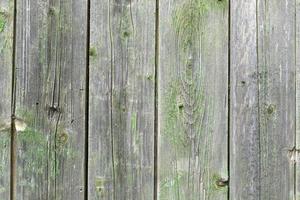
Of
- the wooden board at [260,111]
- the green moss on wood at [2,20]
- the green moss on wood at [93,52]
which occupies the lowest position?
the wooden board at [260,111]

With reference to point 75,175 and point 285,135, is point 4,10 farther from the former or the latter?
point 285,135

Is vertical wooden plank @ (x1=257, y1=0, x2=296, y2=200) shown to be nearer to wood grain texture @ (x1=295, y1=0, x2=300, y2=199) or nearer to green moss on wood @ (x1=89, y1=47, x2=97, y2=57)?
wood grain texture @ (x1=295, y1=0, x2=300, y2=199)

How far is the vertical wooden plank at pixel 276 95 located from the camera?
2.02 meters

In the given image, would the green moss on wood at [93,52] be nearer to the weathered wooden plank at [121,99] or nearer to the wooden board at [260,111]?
the weathered wooden plank at [121,99]

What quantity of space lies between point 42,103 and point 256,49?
736 mm

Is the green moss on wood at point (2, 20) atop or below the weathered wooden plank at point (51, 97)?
atop

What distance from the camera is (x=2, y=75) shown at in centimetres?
200

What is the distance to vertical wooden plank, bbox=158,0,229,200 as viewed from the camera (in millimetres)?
2012

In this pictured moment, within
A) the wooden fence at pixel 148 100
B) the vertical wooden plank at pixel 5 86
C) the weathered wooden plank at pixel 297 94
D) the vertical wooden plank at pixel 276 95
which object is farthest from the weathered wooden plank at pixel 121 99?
the weathered wooden plank at pixel 297 94

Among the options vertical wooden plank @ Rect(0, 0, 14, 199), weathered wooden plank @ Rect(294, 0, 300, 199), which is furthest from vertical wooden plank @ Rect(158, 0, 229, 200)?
vertical wooden plank @ Rect(0, 0, 14, 199)

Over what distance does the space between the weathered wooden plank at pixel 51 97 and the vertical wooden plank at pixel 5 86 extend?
0.10ft

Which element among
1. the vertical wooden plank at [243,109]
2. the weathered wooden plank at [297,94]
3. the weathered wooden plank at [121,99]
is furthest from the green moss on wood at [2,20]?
the weathered wooden plank at [297,94]

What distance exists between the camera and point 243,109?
202cm

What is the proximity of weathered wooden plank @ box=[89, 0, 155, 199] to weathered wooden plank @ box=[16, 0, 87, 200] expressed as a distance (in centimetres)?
5
